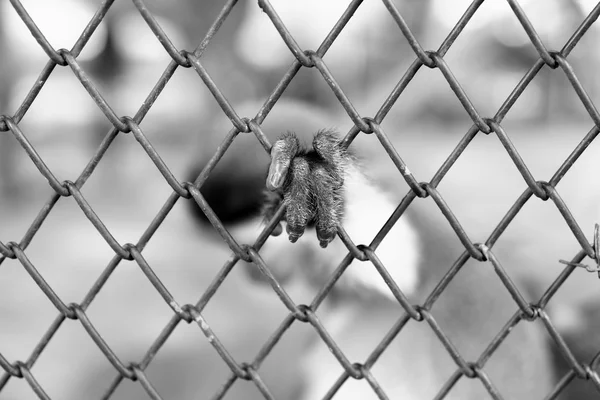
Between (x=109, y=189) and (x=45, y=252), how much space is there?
0.95 ft

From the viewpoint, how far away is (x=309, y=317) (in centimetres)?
98

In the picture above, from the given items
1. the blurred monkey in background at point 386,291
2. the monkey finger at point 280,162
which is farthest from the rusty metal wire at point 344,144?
the blurred monkey in background at point 386,291

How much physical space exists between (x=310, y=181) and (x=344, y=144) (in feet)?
0.42

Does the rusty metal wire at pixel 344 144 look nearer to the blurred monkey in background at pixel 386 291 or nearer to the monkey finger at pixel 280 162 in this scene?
the monkey finger at pixel 280 162

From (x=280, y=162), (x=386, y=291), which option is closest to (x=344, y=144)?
(x=280, y=162)

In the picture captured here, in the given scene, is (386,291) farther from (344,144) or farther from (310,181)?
(344,144)

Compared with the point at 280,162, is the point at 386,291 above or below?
above

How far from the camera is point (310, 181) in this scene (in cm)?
105

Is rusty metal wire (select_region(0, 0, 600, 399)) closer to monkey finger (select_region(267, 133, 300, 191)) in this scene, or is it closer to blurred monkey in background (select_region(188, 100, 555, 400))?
monkey finger (select_region(267, 133, 300, 191))

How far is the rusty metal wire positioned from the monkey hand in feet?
0.13

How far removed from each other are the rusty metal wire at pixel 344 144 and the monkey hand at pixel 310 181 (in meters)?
0.04

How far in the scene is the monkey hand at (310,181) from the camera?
3.24ft

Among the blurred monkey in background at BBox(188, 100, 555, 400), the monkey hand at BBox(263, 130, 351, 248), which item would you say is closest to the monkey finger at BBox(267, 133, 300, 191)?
the monkey hand at BBox(263, 130, 351, 248)

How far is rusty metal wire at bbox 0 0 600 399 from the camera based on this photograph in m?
0.86
